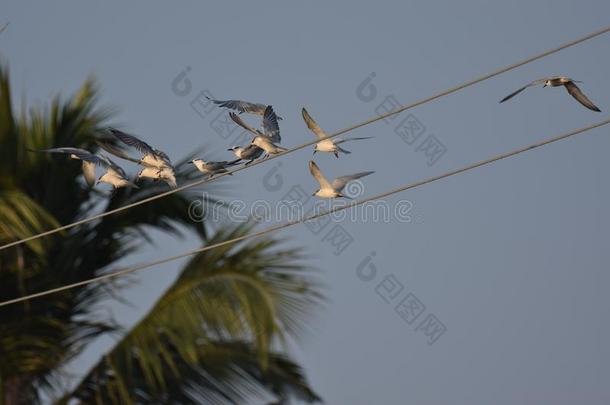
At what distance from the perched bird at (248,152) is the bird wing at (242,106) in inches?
15.3

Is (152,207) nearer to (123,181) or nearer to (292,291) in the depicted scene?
(292,291)

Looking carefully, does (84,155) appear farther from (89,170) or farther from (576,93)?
(576,93)

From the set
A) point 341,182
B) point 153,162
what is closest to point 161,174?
point 153,162

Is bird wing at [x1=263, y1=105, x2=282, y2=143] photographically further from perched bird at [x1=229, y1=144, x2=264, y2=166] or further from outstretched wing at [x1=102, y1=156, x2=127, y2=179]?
outstretched wing at [x1=102, y1=156, x2=127, y2=179]

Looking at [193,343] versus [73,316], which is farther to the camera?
[73,316]

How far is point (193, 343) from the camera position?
39.9 ft

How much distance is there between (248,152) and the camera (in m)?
7.53

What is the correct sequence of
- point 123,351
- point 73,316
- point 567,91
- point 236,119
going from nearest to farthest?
point 567,91, point 236,119, point 123,351, point 73,316

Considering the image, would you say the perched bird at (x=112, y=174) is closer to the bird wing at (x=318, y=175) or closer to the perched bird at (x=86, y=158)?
the perched bird at (x=86, y=158)

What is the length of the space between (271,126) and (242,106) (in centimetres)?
40

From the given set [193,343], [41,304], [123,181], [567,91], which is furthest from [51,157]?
[567,91]

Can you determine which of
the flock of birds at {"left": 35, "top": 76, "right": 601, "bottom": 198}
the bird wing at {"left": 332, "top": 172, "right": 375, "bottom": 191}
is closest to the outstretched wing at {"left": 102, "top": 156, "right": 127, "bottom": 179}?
the flock of birds at {"left": 35, "top": 76, "right": 601, "bottom": 198}

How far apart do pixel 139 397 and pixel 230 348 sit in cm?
100

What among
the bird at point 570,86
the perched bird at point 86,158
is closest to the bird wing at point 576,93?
the bird at point 570,86
